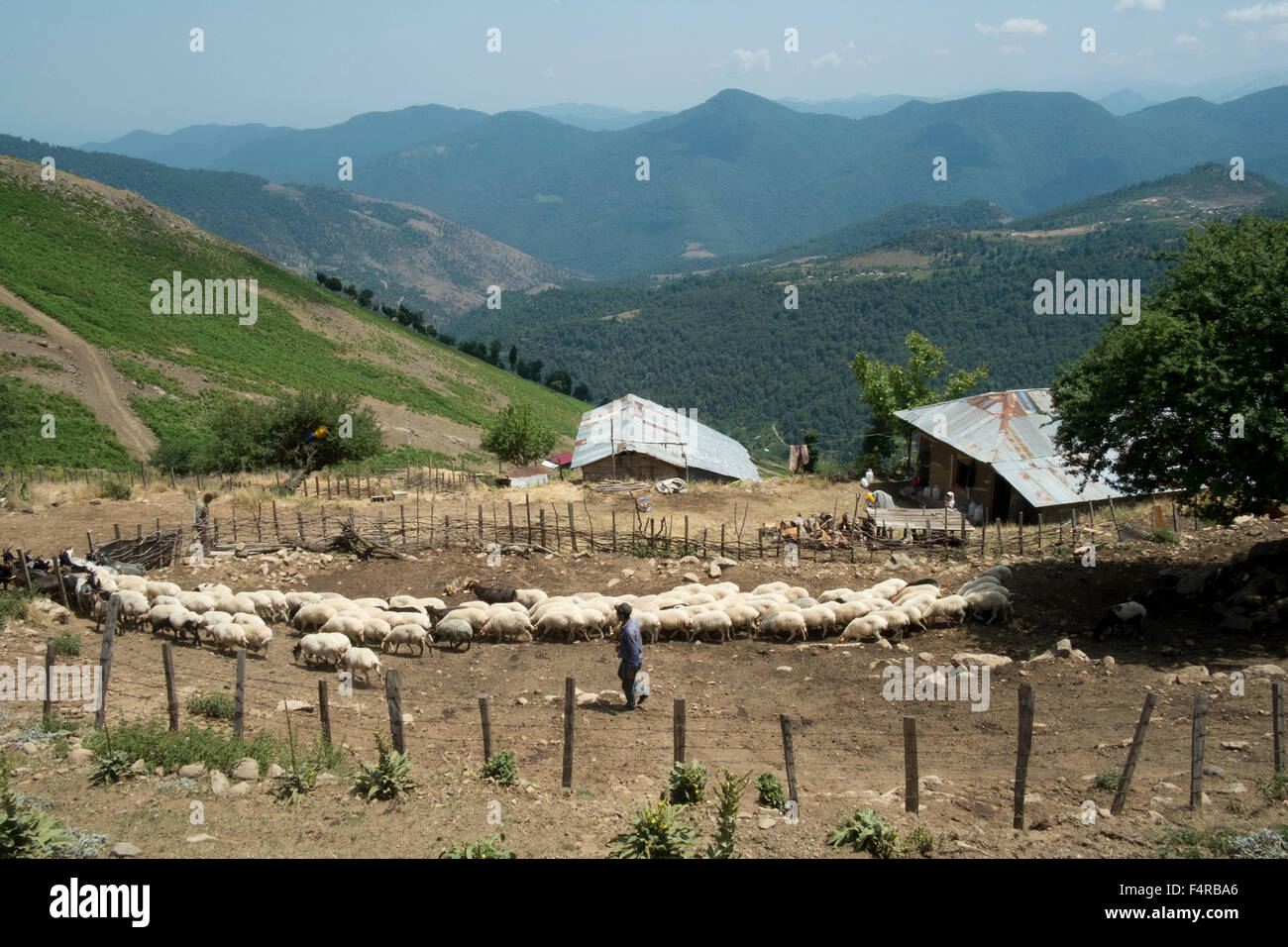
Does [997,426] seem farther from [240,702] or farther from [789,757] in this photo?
[240,702]

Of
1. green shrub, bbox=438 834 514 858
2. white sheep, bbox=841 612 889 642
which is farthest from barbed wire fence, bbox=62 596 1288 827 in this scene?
white sheep, bbox=841 612 889 642

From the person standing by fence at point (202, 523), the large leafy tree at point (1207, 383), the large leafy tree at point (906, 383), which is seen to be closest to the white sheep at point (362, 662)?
the person standing by fence at point (202, 523)

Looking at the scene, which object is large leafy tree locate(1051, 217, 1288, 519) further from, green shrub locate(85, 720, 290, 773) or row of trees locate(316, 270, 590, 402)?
row of trees locate(316, 270, 590, 402)

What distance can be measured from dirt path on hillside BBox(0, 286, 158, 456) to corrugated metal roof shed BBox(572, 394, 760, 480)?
2204cm

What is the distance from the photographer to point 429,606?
53.8ft

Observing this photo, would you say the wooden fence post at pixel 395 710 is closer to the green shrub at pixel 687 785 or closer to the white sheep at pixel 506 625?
the green shrub at pixel 687 785

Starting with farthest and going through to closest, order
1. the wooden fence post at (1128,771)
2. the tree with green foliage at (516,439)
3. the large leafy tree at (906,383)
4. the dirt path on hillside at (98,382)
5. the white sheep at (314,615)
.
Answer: the dirt path on hillside at (98,382), the tree with green foliage at (516,439), the large leafy tree at (906,383), the white sheep at (314,615), the wooden fence post at (1128,771)

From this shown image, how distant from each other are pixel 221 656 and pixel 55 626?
2.94 meters

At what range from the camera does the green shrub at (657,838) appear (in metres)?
7.19

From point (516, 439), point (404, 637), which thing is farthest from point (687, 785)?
point (516, 439)

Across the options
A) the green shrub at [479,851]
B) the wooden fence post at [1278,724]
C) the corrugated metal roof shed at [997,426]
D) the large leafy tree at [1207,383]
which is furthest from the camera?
the corrugated metal roof shed at [997,426]

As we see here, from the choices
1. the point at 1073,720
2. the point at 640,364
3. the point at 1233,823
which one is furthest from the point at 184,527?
the point at 640,364

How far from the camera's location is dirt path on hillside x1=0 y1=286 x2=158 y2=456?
44.9 m

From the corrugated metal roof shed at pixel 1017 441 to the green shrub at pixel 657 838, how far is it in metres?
20.1
